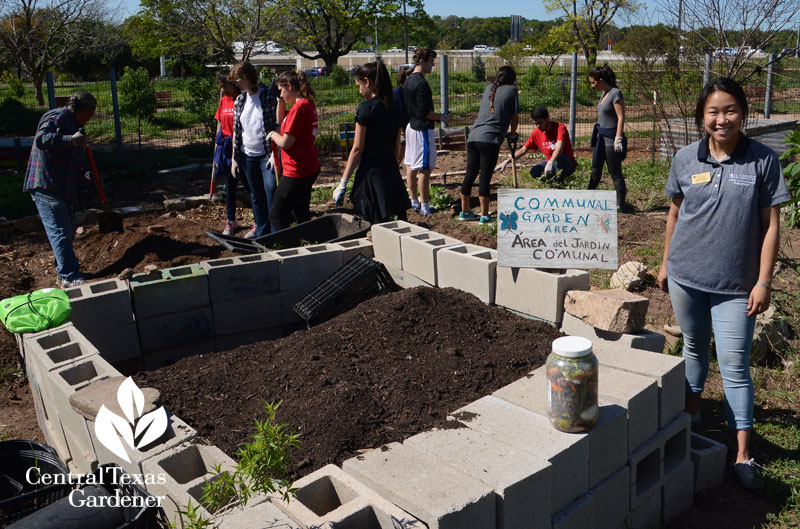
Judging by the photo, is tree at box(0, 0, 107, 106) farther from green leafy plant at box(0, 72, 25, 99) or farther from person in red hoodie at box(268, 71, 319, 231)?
person in red hoodie at box(268, 71, 319, 231)

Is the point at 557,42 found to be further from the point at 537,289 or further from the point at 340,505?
the point at 340,505

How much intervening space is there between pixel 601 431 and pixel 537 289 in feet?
4.76

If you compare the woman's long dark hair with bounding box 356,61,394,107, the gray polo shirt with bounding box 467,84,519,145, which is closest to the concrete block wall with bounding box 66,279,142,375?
the woman's long dark hair with bounding box 356,61,394,107

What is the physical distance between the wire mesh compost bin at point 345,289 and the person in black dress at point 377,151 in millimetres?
1244

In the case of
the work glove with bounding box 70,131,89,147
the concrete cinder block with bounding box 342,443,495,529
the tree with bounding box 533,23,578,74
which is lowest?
the concrete cinder block with bounding box 342,443,495,529

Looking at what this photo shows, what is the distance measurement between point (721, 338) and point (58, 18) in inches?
800

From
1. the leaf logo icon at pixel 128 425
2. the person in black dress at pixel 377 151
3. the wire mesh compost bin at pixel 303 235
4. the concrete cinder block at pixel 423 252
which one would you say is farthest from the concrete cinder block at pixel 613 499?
the person in black dress at pixel 377 151

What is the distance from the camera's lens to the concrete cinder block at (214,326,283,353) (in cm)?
516

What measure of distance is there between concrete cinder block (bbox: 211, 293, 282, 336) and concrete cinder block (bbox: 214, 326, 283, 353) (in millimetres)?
26

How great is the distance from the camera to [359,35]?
44469 millimetres

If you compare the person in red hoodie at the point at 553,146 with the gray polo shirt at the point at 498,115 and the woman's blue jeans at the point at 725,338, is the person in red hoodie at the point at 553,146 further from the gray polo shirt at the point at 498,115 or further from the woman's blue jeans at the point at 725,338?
the woman's blue jeans at the point at 725,338

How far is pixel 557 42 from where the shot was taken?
35.3 m

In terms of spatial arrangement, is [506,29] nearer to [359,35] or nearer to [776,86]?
[359,35]

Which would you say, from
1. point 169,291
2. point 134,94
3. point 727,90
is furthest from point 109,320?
point 134,94
